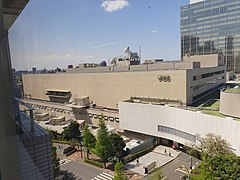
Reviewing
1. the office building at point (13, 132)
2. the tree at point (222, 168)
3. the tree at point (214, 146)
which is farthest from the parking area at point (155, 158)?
the office building at point (13, 132)

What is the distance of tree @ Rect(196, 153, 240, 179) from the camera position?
13.1 ft

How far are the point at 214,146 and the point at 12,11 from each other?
5.98 meters

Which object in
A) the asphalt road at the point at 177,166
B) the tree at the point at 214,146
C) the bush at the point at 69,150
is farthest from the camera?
the bush at the point at 69,150

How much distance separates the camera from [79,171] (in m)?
6.20

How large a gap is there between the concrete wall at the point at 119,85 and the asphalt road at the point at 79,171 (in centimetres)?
253

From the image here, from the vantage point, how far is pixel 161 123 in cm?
775

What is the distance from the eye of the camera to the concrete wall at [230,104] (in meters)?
5.77

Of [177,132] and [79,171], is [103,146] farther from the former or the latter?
[177,132]

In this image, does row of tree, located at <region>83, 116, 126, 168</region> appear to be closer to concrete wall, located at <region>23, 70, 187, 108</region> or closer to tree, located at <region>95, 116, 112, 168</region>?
tree, located at <region>95, 116, 112, 168</region>

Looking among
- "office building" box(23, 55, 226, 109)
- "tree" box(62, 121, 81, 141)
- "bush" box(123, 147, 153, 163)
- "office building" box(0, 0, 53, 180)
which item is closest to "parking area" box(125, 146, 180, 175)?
"bush" box(123, 147, 153, 163)

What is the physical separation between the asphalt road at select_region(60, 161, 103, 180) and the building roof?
19.2 ft

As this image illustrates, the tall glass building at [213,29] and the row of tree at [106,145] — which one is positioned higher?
the tall glass building at [213,29]

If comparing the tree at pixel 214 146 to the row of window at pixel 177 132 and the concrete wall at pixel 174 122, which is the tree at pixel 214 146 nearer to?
the concrete wall at pixel 174 122

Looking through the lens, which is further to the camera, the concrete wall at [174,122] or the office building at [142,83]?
the office building at [142,83]
